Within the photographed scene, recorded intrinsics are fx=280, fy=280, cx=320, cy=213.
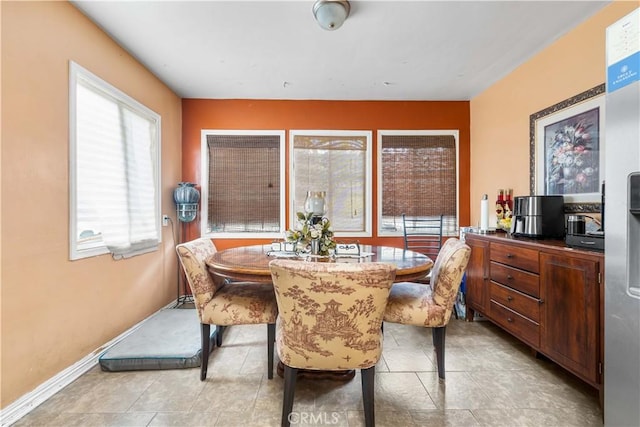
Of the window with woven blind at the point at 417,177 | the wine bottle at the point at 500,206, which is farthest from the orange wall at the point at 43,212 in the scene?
the wine bottle at the point at 500,206

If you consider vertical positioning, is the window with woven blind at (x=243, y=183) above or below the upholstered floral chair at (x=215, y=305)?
above

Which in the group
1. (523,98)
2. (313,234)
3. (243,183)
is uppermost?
(523,98)

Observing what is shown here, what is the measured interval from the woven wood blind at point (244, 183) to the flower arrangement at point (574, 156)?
9.25 ft

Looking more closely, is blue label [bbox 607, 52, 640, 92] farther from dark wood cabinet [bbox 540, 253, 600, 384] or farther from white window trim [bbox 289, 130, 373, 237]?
white window trim [bbox 289, 130, 373, 237]

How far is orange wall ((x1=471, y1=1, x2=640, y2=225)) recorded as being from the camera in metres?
2.03

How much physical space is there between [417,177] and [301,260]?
2377mm

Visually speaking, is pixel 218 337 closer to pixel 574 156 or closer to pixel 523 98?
pixel 574 156

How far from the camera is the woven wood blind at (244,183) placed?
3.60 m

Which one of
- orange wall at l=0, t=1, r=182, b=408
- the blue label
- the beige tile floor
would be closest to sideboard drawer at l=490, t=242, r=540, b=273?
the beige tile floor

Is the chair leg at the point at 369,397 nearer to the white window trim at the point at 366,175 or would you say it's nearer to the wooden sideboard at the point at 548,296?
the wooden sideboard at the point at 548,296

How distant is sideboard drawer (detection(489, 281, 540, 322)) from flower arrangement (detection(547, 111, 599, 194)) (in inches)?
36.4

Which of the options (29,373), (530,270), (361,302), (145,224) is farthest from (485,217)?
(29,373)

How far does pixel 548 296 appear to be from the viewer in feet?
6.07

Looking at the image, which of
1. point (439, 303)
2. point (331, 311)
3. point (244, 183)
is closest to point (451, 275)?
point (439, 303)
